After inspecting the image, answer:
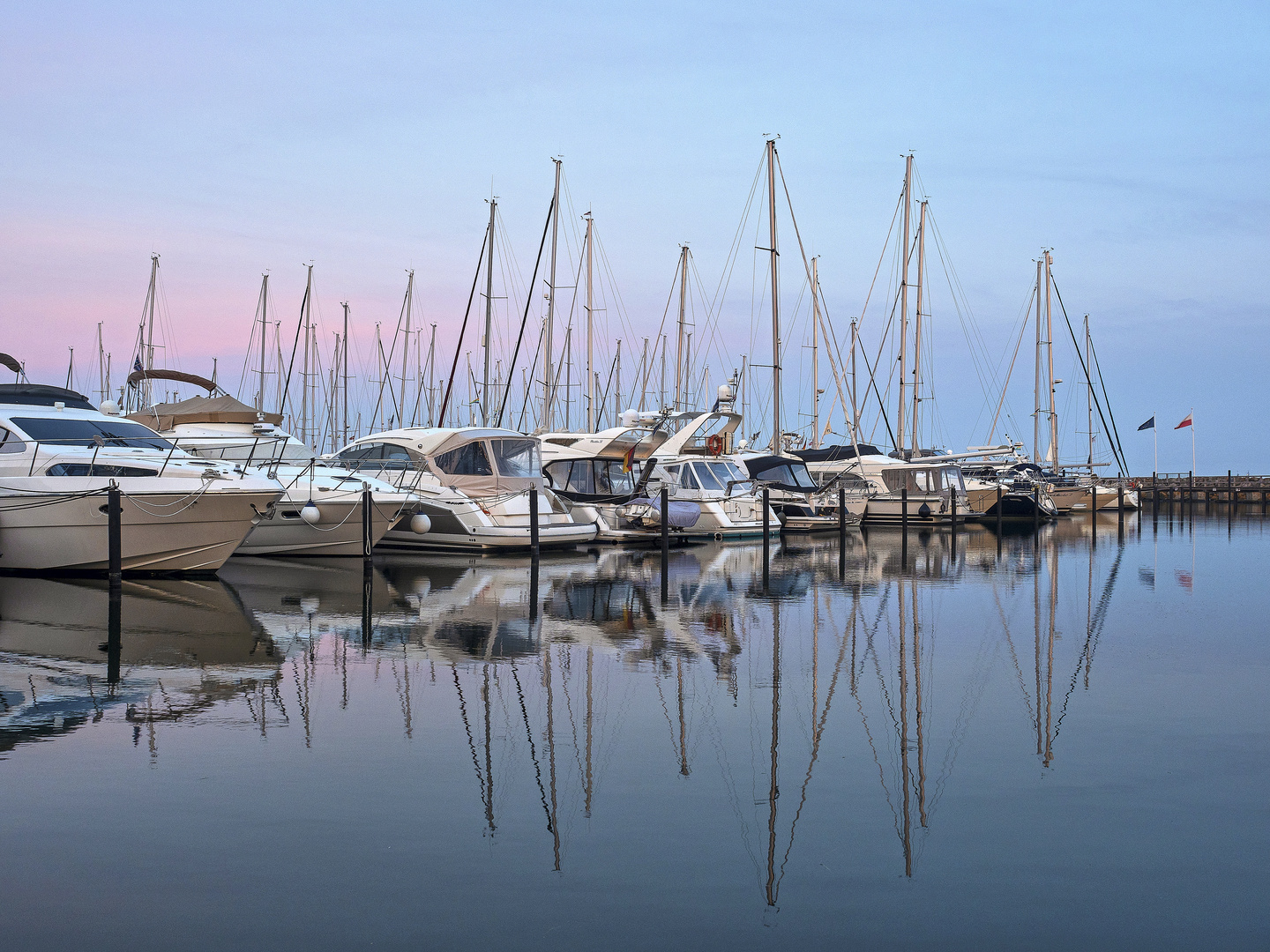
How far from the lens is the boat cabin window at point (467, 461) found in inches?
947

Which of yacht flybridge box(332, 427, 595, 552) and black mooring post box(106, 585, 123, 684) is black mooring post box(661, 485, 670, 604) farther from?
black mooring post box(106, 585, 123, 684)

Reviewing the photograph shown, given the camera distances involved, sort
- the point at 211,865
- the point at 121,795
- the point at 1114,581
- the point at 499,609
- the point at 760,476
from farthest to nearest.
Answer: the point at 760,476, the point at 1114,581, the point at 499,609, the point at 121,795, the point at 211,865

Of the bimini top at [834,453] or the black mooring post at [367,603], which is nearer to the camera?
the black mooring post at [367,603]

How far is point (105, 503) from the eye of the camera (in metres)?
16.6

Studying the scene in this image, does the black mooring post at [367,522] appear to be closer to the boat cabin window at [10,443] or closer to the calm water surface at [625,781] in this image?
the calm water surface at [625,781]

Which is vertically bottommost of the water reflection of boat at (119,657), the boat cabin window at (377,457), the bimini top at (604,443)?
the water reflection of boat at (119,657)

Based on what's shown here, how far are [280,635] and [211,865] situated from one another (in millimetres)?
7148

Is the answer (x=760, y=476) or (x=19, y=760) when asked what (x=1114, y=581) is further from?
(x=19, y=760)

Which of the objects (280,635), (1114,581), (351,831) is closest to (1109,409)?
(1114,581)

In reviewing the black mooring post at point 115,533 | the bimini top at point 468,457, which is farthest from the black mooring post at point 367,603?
the bimini top at point 468,457

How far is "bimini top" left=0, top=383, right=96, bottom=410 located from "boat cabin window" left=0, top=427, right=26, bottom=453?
1844 mm

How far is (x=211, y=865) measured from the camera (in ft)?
17.9

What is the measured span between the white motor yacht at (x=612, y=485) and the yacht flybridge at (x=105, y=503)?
31.9 feet

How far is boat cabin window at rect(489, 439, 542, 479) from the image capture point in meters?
24.4
